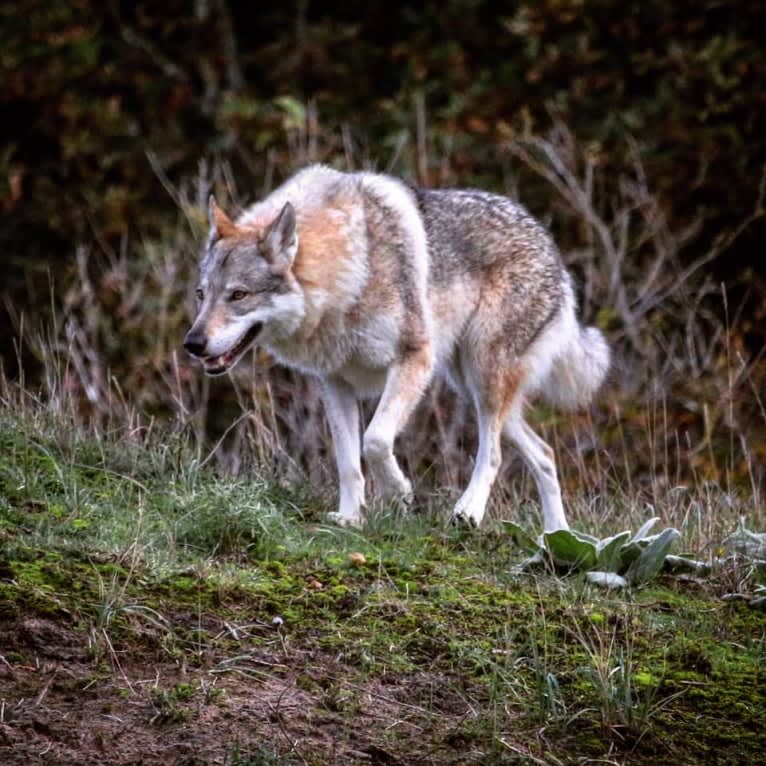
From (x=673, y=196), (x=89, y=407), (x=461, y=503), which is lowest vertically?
(x=89, y=407)

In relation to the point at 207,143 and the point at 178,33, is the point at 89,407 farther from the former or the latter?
the point at 178,33

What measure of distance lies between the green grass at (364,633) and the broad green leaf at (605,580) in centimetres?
5

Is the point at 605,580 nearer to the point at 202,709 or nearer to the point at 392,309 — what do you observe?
the point at 202,709

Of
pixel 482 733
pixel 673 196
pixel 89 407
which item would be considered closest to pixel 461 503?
pixel 482 733

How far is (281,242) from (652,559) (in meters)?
2.38

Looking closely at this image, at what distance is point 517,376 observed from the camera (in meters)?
7.51

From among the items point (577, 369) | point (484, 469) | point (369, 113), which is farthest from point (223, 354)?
point (369, 113)

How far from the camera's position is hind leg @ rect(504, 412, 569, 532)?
7.40 meters

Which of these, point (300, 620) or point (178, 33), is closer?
point (300, 620)

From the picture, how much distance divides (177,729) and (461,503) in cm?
332

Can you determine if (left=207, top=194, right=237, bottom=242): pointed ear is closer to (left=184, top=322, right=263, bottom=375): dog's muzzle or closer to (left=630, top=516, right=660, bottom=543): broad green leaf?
(left=184, top=322, right=263, bottom=375): dog's muzzle

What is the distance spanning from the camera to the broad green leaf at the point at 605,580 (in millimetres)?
5262

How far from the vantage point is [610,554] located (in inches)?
213

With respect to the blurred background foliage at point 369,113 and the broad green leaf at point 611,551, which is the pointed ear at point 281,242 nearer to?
the broad green leaf at point 611,551
